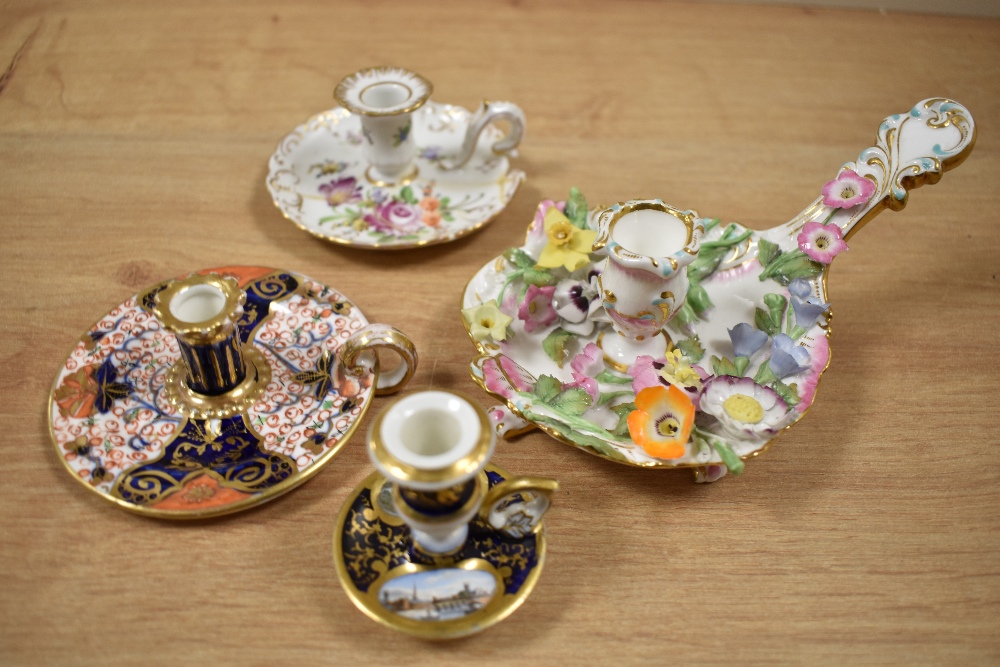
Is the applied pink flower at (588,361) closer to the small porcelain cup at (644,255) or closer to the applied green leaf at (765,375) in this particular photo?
the small porcelain cup at (644,255)

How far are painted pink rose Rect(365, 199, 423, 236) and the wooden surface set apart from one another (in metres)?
0.03

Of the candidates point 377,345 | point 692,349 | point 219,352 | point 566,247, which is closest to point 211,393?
point 219,352

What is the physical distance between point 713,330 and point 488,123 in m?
0.44

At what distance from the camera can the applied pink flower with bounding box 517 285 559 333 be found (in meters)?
0.90

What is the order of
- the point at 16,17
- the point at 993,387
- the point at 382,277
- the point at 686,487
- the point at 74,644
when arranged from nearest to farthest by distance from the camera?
the point at 74,644 → the point at 686,487 → the point at 993,387 → the point at 382,277 → the point at 16,17

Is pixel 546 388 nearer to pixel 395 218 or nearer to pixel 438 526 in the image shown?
pixel 438 526

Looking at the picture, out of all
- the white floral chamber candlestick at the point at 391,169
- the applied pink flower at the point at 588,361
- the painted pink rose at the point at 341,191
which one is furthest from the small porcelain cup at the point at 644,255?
the painted pink rose at the point at 341,191

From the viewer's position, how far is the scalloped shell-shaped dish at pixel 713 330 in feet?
2.55

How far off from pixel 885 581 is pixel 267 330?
667mm

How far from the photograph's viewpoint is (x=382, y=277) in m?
1.07

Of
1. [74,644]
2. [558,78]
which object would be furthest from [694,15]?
[74,644]

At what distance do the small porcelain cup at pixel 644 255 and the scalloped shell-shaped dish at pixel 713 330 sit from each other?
0.04 metres

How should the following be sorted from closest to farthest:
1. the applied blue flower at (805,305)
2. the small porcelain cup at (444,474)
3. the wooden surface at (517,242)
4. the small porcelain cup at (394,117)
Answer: the small porcelain cup at (444,474), the wooden surface at (517,242), the applied blue flower at (805,305), the small porcelain cup at (394,117)

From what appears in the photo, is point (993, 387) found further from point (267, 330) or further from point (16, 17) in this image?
point (16, 17)
